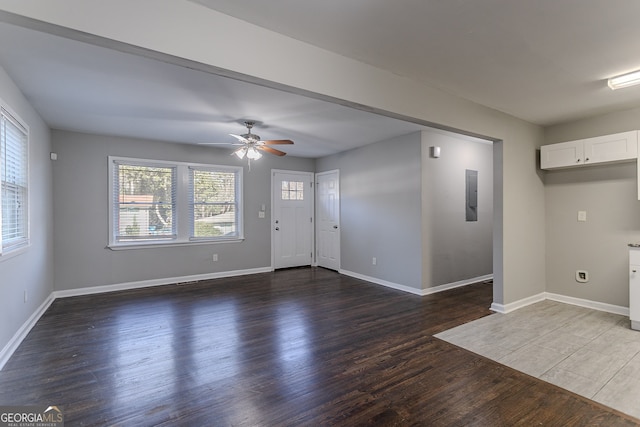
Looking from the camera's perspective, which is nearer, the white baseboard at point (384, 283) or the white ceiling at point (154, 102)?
the white ceiling at point (154, 102)

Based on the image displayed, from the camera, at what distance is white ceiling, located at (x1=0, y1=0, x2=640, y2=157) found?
188cm

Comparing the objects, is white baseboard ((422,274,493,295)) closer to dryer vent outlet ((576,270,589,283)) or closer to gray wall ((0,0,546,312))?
gray wall ((0,0,546,312))

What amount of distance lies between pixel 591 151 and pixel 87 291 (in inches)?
278

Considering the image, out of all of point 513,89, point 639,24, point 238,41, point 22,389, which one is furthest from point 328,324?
point 639,24

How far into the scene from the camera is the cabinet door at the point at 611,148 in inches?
133

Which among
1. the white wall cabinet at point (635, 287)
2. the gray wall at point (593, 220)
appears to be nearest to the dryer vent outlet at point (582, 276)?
the gray wall at point (593, 220)

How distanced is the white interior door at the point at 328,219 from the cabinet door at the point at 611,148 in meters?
→ 3.87

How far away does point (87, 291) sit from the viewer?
15.6 ft

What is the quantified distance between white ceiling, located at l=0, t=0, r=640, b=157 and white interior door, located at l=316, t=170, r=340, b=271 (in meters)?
2.26

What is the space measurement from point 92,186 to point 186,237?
1600mm

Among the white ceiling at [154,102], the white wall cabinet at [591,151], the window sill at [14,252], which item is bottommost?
the window sill at [14,252]

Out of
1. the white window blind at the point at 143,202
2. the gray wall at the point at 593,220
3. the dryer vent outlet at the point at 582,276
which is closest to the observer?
the gray wall at the point at 593,220

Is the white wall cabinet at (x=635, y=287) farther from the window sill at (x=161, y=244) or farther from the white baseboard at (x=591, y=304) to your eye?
the window sill at (x=161, y=244)

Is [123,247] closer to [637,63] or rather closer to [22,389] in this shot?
[22,389]
